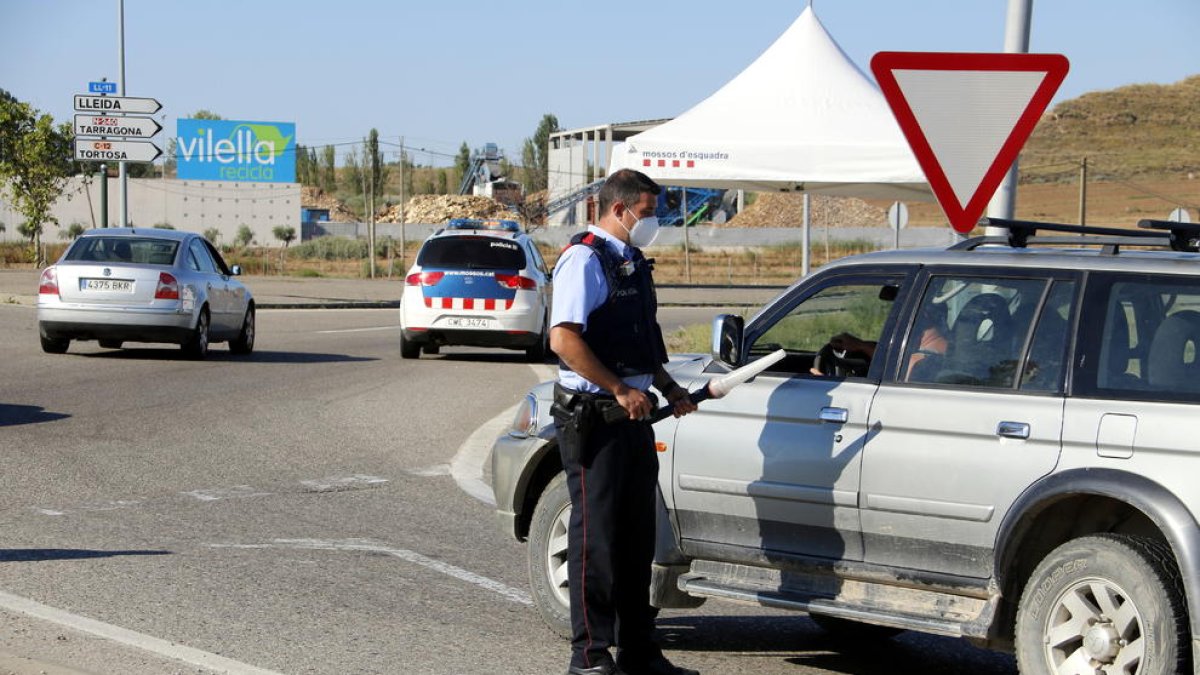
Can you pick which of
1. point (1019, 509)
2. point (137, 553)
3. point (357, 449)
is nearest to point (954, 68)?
point (1019, 509)

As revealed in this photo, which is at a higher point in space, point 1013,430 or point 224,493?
point 1013,430

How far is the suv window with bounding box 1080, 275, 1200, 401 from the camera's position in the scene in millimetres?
5383

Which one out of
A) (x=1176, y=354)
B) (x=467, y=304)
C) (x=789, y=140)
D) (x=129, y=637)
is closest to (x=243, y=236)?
(x=467, y=304)

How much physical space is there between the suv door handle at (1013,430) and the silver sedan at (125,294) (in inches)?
609

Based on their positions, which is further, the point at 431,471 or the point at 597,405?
the point at 431,471

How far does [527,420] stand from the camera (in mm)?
6984

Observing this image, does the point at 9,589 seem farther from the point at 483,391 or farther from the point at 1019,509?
the point at 483,391

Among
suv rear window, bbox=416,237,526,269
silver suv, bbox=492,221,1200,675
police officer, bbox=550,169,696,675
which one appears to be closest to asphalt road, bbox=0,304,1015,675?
police officer, bbox=550,169,696,675

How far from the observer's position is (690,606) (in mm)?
6426

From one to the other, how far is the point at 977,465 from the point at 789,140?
12.6 m

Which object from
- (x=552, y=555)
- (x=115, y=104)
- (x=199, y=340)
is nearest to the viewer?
(x=552, y=555)

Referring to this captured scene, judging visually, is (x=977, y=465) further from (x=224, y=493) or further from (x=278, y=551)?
(x=224, y=493)

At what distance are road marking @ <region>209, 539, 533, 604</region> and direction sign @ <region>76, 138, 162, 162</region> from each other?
26.8 meters

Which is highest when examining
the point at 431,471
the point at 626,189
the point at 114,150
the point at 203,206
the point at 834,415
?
the point at 114,150
